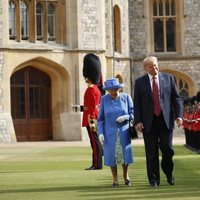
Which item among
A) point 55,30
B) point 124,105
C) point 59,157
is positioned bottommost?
point 59,157

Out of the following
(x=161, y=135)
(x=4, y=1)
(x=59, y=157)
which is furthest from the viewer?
(x=4, y=1)

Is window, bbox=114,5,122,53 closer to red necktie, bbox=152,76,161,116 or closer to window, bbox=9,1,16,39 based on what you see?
window, bbox=9,1,16,39

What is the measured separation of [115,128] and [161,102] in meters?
0.83

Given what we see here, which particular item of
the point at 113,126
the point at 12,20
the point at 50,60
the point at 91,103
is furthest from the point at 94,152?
the point at 12,20

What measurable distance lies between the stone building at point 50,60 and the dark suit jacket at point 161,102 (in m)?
19.8

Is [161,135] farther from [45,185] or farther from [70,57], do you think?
[70,57]

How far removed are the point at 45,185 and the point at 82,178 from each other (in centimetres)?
132

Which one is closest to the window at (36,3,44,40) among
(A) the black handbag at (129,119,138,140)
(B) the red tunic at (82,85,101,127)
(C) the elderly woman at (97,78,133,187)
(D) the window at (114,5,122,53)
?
(D) the window at (114,5,122,53)

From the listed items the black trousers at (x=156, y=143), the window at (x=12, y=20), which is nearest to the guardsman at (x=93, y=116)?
the black trousers at (x=156, y=143)

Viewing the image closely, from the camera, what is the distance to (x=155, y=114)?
11008mm

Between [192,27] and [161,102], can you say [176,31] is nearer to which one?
[192,27]

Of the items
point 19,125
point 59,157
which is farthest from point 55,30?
point 59,157

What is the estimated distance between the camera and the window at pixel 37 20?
102 feet

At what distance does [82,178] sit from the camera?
12633 millimetres
